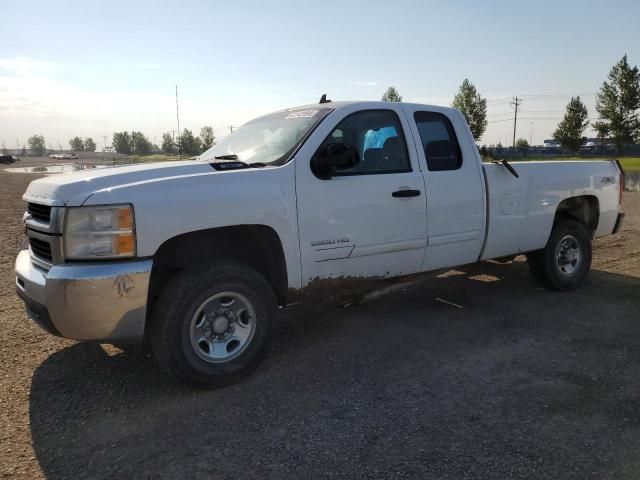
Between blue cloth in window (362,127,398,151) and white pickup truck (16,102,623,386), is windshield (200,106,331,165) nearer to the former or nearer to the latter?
white pickup truck (16,102,623,386)

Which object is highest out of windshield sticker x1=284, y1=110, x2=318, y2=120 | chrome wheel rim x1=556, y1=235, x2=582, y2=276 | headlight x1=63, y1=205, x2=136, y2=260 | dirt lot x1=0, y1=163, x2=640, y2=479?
windshield sticker x1=284, y1=110, x2=318, y2=120

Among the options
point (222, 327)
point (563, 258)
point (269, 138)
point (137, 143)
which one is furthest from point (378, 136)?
point (137, 143)

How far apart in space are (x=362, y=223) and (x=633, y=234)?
7735mm

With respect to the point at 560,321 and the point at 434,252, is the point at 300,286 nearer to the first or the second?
the point at 434,252

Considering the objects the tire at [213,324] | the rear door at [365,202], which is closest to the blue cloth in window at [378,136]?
the rear door at [365,202]

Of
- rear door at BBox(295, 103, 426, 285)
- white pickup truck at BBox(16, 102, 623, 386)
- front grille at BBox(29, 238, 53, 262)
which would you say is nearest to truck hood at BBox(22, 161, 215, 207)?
white pickup truck at BBox(16, 102, 623, 386)

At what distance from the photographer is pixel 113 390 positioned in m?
3.61

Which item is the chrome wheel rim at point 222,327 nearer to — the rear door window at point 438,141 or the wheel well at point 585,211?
the rear door window at point 438,141

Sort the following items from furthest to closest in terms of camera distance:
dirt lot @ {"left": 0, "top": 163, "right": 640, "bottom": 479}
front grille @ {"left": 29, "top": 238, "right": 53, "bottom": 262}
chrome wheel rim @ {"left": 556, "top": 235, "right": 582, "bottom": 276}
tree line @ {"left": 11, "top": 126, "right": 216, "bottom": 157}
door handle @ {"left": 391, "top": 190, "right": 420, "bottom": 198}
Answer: tree line @ {"left": 11, "top": 126, "right": 216, "bottom": 157}, chrome wheel rim @ {"left": 556, "top": 235, "right": 582, "bottom": 276}, door handle @ {"left": 391, "top": 190, "right": 420, "bottom": 198}, front grille @ {"left": 29, "top": 238, "right": 53, "bottom": 262}, dirt lot @ {"left": 0, "top": 163, "right": 640, "bottom": 479}

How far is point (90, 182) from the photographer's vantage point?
3268 millimetres

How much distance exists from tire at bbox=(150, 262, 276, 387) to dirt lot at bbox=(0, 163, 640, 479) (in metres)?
0.18

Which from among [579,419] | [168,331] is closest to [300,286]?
[168,331]

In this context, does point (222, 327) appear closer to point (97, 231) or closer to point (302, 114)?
point (97, 231)

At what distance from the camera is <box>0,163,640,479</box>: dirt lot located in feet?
9.06
